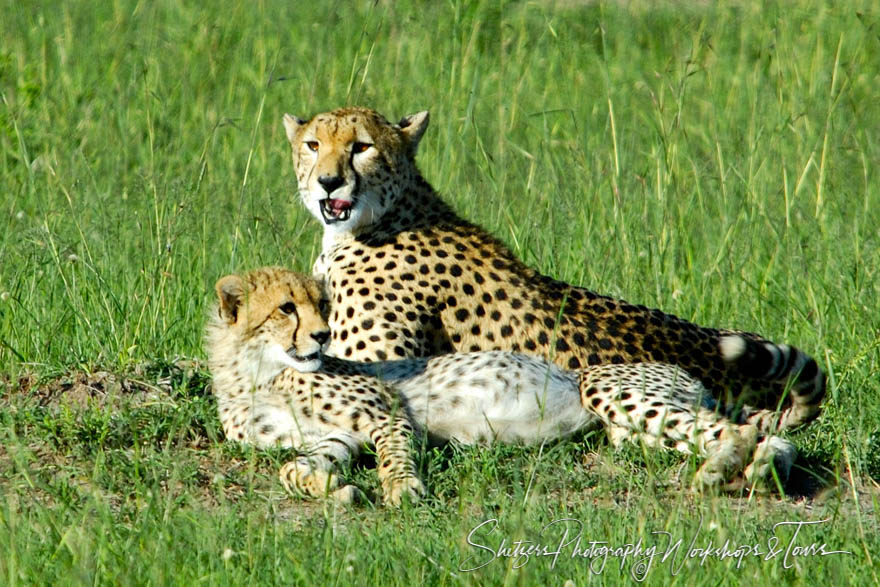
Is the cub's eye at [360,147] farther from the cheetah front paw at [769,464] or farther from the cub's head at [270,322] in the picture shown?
the cheetah front paw at [769,464]

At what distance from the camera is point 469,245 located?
5.52 meters

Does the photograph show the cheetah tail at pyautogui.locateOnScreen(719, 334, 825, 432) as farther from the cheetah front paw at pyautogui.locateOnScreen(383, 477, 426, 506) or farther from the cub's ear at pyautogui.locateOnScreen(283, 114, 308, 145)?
the cub's ear at pyautogui.locateOnScreen(283, 114, 308, 145)

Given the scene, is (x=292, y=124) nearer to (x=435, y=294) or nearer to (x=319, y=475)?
(x=435, y=294)

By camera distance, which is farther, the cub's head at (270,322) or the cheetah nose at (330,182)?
the cheetah nose at (330,182)

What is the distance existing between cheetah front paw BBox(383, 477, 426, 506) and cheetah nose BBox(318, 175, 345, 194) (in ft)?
5.57

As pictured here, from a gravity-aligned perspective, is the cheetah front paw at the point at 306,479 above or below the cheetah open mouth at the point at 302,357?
below

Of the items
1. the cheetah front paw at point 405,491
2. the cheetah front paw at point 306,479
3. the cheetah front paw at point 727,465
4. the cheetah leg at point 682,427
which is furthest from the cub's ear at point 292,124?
the cheetah front paw at point 727,465

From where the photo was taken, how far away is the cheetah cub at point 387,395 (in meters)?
4.39

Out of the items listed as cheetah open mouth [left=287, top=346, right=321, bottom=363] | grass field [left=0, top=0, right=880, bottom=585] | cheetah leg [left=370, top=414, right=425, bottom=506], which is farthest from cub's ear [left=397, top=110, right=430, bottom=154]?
cheetah leg [left=370, top=414, right=425, bottom=506]

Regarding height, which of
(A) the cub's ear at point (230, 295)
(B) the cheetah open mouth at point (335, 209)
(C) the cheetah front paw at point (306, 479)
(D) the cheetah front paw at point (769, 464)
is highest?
(B) the cheetah open mouth at point (335, 209)

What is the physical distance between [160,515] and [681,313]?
3.18 m

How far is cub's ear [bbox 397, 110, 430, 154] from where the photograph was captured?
5.78 m

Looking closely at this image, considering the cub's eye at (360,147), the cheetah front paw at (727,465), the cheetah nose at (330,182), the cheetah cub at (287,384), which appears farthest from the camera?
the cub's eye at (360,147)

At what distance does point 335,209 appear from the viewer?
5.45 metres
